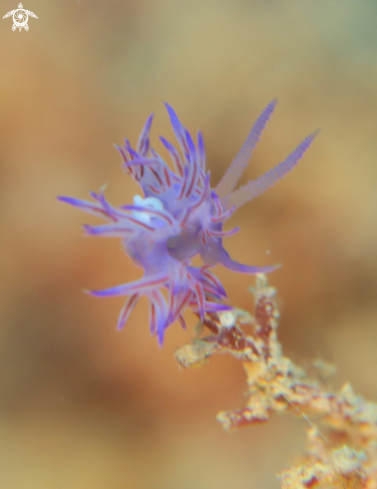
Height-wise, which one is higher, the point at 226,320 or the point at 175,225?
the point at 175,225

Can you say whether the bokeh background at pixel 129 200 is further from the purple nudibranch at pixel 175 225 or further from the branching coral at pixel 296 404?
the purple nudibranch at pixel 175 225

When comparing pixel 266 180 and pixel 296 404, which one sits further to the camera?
pixel 296 404

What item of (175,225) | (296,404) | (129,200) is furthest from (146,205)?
(296,404)

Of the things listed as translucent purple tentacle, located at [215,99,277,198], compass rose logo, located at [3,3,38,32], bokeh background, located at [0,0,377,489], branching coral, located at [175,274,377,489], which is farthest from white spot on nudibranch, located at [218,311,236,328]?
compass rose logo, located at [3,3,38,32]

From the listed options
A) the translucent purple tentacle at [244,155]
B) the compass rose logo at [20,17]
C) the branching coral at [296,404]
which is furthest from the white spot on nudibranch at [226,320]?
the compass rose logo at [20,17]

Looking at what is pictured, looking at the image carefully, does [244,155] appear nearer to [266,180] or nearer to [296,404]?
[266,180]

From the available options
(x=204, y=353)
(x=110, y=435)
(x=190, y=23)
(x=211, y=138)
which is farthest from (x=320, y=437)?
(x=190, y=23)
